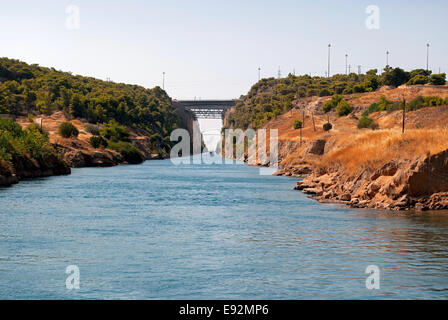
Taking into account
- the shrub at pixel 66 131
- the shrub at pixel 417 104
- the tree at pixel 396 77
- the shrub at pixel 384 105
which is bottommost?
the shrub at pixel 66 131

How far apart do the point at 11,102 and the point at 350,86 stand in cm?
9956

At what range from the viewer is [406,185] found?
45469 millimetres

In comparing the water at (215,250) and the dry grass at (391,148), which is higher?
the dry grass at (391,148)

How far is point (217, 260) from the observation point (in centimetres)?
2827

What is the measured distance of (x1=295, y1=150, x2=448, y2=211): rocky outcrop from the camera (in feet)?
146

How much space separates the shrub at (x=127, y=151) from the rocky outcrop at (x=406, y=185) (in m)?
102

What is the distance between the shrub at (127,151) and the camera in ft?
484

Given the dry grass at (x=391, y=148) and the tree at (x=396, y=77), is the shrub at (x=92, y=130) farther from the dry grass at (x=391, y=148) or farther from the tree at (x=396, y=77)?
the dry grass at (x=391, y=148)

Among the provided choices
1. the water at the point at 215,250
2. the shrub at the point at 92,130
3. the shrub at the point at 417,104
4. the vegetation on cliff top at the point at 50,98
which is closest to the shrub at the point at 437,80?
the shrub at the point at 417,104

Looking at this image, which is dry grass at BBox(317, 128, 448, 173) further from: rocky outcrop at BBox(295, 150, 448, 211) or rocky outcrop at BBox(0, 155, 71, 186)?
rocky outcrop at BBox(0, 155, 71, 186)

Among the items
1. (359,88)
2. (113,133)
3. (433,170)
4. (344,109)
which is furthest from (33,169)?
(359,88)

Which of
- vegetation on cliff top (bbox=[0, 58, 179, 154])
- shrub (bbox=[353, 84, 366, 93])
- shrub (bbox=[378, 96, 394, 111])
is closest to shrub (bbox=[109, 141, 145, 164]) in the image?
vegetation on cliff top (bbox=[0, 58, 179, 154])

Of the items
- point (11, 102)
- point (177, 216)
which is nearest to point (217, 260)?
point (177, 216)
